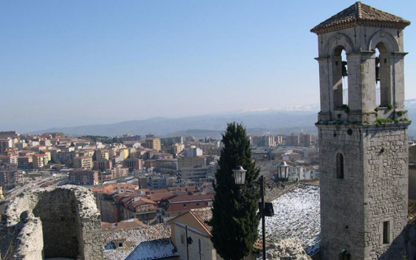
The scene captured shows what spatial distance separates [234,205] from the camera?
1342 centimetres

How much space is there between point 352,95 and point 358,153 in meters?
1.39

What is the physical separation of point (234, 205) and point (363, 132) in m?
4.75

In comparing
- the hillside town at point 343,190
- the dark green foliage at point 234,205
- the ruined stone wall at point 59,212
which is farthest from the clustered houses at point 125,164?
the ruined stone wall at point 59,212

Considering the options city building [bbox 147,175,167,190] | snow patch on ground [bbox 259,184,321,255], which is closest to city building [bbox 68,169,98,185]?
city building [bbox 147,175,167,190]

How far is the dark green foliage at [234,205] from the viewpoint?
13.3m

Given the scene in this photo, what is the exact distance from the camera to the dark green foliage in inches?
522

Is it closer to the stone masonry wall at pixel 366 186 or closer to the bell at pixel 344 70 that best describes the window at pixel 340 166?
the stone masonry wall at pixel 366 186

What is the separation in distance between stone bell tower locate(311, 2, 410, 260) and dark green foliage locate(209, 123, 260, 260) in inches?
107

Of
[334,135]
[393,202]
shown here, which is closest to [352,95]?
[334,135]

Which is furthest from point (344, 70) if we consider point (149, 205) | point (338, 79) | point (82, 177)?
point (82, 177)

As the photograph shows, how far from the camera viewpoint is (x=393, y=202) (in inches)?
423

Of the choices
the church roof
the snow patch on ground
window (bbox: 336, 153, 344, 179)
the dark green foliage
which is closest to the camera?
the church roof

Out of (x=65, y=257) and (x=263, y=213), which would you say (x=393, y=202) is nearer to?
(x=263, y=213)

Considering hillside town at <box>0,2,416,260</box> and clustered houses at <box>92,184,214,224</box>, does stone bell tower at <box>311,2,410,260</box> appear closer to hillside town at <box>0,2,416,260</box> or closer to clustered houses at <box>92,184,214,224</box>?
hillside town at <box>0,2,416,260</box>
